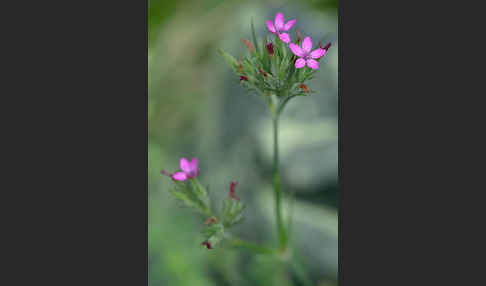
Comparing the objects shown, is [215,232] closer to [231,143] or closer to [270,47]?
[270,47]

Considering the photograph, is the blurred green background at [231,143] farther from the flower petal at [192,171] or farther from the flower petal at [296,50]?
the flower petal at [296,50]

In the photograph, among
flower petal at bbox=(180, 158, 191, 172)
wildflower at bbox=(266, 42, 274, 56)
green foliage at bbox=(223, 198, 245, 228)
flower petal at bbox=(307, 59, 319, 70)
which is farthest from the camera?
green foliage at bbox=(223, 198, 245, 228)

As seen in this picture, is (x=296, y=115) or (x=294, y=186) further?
(x=296, y=115)

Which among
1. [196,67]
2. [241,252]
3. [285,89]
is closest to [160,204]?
[241,252]

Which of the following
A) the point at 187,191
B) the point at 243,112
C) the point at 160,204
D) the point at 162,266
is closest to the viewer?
the point at 187,191

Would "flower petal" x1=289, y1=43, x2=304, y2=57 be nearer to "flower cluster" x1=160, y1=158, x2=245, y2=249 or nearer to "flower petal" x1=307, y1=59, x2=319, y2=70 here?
"flower petal" x1=307, y1=59, x2=319, y2=70

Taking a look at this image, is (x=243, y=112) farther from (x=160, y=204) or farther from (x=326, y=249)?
(x=326, y=249)

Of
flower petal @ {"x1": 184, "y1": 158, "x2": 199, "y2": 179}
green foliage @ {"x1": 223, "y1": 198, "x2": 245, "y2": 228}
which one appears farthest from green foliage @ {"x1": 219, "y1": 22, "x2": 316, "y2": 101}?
green foliage @ {"x1": 223, "y1": 198, "x2": 245, "y2": 228}
